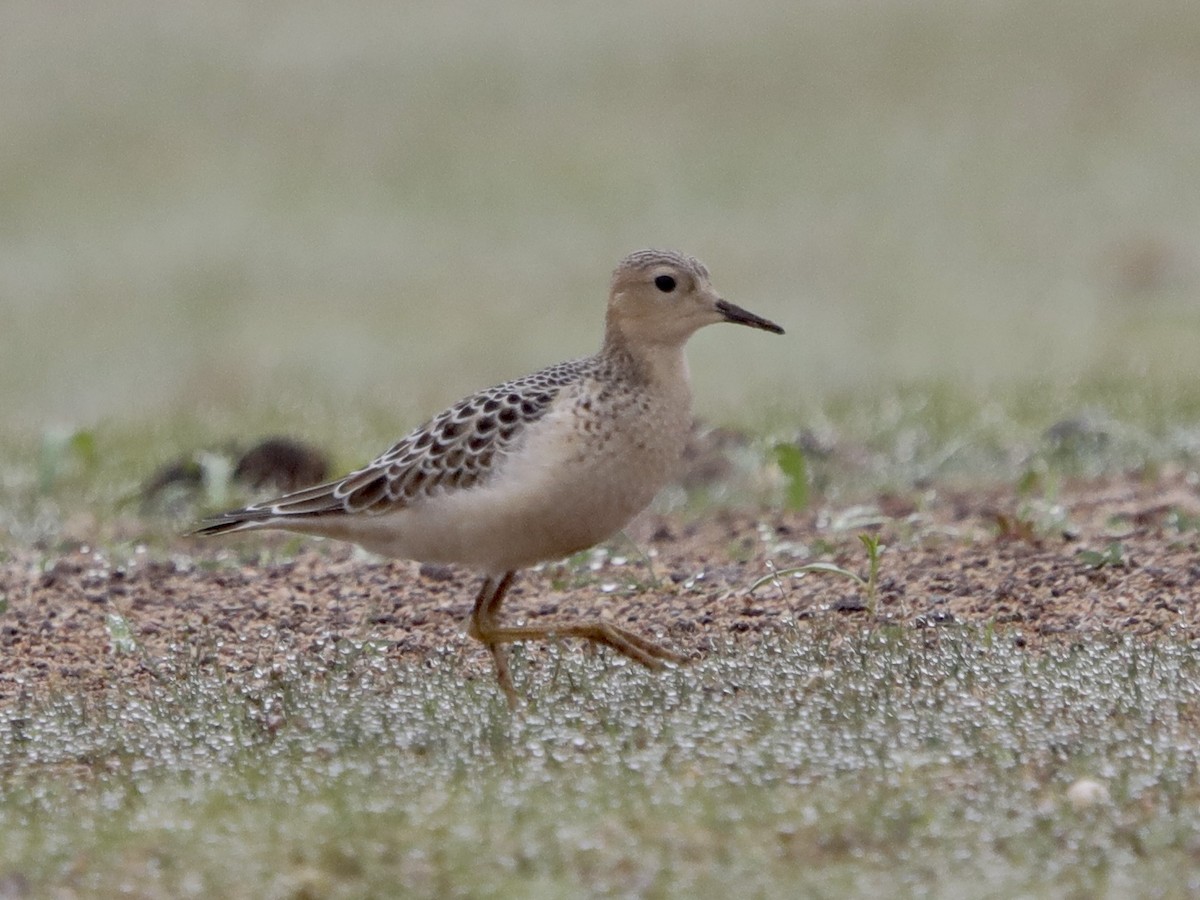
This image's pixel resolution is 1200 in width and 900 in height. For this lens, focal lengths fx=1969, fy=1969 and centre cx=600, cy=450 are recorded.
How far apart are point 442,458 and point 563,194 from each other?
14.9 metres

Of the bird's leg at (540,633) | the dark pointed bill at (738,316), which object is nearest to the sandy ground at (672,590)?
the bird's leg at (540,633)

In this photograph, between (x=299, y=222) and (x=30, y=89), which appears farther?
(x=30, y=89)

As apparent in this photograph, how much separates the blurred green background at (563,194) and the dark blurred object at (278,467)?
192cm

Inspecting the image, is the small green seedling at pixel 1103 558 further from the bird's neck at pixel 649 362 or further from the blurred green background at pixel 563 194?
the blurred green background at pixel 563 194

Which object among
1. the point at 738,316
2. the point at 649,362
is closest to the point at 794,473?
the point at 738,316

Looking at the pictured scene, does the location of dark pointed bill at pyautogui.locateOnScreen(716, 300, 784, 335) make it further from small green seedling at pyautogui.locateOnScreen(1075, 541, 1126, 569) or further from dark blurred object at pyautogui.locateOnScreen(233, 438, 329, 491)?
dark blurred object at pyautogui.locateOnScreen(233, 438, 329, 491)

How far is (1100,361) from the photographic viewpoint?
13.3m

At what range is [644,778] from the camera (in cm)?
454

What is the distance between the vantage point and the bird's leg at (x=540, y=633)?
5.75 m

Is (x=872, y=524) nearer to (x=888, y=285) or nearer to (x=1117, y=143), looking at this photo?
(x=888, y=285)

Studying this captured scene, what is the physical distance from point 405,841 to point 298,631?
2385 millimetres

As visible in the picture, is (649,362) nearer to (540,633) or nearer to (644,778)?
(540,633)

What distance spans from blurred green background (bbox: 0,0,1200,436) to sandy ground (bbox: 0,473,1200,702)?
3.73 meters

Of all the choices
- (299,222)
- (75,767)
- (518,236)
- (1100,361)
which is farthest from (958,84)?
Answer: (75,767)
